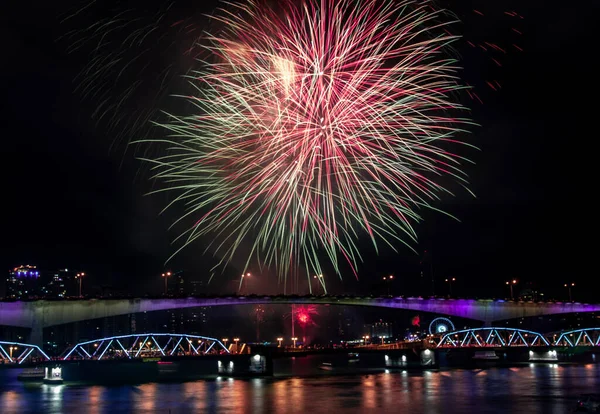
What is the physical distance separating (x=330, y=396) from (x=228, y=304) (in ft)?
173

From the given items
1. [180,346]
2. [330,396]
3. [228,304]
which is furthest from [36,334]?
[330,396]

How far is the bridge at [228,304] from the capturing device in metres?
111

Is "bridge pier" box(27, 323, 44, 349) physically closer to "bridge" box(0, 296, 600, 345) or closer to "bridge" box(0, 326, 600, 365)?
"bridge" box(0, 296, 600, 345)

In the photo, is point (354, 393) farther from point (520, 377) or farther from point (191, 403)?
point (520, 377)

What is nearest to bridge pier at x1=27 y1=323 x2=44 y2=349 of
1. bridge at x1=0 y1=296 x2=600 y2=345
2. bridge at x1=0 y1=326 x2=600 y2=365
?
bridge at x1=0 y1=296 x2=600 y2=345

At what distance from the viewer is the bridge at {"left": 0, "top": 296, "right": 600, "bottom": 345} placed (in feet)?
364

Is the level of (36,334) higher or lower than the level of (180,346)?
higher

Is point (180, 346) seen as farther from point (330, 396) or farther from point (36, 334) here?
point (330, 396)

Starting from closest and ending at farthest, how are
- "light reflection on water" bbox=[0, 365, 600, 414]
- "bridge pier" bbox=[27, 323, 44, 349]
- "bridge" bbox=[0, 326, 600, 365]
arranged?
"light reflection on water" bbox=[0, 365, 600, 414] → "bridge pier" bbox=[27, 323, 44, 349] → "bridge" bbox=[0, 326, 600, 365]

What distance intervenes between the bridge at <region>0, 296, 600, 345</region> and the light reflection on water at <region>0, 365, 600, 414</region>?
1119 centimetres

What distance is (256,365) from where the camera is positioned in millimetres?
127938

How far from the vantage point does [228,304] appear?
131250 millimetres

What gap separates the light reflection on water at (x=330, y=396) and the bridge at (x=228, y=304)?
11193 mm

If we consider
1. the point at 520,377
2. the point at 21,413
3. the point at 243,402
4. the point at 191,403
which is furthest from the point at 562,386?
the point at 21,413
